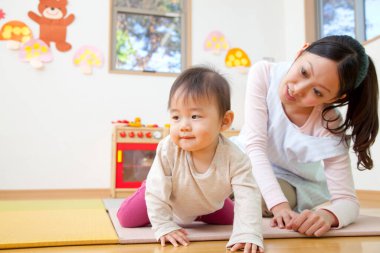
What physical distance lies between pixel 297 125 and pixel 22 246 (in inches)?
33.2

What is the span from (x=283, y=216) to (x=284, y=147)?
284 mm

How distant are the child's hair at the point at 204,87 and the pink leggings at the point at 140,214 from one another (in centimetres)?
33

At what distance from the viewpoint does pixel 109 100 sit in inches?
116

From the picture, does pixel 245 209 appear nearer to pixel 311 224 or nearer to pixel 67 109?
pixel 311 224

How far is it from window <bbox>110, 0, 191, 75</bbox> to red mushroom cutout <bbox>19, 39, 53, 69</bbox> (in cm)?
50

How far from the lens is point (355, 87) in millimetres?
1041

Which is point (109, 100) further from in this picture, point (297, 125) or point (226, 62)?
point (297, 125)

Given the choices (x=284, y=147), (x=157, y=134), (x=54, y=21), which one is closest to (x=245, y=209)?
(x=284, y=147)

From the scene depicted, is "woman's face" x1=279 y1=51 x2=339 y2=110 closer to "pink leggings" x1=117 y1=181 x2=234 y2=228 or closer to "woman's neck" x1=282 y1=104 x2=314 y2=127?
"woman's neck" x1=282 y1=104 x2=314 y2=127

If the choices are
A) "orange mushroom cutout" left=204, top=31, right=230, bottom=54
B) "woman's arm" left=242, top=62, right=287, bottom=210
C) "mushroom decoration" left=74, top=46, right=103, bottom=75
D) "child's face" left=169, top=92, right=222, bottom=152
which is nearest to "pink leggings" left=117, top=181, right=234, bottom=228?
"woman's arm" left=242, top=62, right=287, bottom=210

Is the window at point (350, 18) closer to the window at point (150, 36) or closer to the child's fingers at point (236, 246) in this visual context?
the window at point (150, 36)

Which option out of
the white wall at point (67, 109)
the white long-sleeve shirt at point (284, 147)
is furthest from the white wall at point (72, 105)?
the white long-sleeve shirt at point (284, 147)

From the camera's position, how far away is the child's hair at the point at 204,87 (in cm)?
86

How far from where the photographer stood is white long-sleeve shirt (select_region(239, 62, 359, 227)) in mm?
1114
